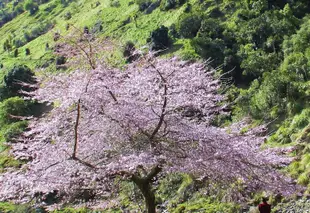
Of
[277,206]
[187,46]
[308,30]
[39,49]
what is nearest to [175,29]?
[187,46]

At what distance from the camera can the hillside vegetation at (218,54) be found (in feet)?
47.1

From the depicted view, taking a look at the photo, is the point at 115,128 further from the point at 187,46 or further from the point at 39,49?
the point at 39,49

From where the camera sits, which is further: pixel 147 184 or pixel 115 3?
pixel 115 3

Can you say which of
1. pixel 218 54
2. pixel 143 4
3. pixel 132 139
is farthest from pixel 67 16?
pixel 132 139

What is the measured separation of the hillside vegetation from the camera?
47.1ft

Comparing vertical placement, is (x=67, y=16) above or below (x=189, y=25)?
below

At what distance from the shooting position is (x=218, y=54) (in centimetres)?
3394

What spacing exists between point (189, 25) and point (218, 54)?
21.8 ft

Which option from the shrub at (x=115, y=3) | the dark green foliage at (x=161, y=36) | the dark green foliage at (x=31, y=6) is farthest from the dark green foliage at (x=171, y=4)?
the dark green foliage at (x=31, y=6)

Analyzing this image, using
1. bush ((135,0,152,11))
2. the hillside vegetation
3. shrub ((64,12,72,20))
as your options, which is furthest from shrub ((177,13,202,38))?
shrub ((64,12,72,20))

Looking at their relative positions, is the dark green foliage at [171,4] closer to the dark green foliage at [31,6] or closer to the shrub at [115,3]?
the shrub at [115,3]

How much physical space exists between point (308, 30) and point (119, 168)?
25.9 meters

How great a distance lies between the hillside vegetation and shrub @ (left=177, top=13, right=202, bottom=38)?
3.6 inches

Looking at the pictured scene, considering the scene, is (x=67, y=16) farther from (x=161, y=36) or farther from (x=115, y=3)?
(x=161, y=36)
